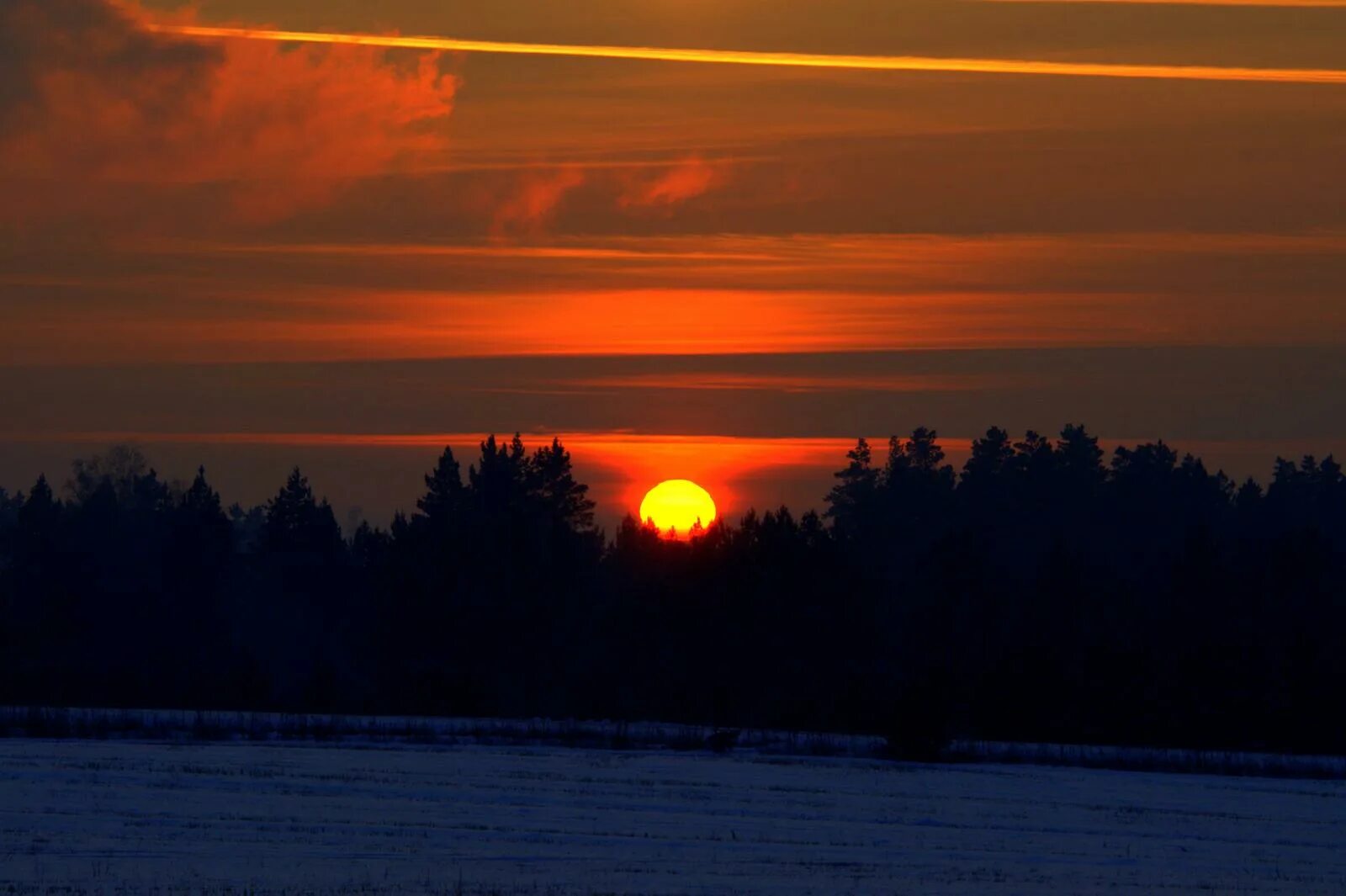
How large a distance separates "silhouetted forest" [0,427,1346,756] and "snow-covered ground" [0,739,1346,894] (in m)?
13.3

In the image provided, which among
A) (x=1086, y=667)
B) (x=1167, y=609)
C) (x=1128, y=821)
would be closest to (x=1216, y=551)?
(x=1167, y=609)

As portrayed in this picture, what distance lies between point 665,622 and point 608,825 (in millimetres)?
55047

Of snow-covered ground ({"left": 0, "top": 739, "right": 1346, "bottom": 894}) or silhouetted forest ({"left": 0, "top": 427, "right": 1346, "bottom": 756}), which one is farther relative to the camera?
silhouetted forest ({"left": 0, "top": 427, "right": 1346, "bottom": 756})

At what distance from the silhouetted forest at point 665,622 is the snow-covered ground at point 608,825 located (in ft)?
43.6

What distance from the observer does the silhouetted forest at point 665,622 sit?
80.7 meters

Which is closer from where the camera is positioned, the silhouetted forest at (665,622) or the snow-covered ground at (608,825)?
the snow-covered ground at (608,825)

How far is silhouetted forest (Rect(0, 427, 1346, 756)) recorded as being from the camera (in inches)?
3177

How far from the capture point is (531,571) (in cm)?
10362

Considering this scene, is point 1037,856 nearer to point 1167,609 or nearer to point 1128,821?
point 1128,821

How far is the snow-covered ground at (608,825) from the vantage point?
3112cm

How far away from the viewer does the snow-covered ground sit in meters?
31.1

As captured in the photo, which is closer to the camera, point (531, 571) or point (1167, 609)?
point (1167, 609)

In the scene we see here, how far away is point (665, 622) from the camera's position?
94.0 m

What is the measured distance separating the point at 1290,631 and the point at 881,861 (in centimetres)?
5729
